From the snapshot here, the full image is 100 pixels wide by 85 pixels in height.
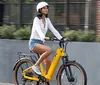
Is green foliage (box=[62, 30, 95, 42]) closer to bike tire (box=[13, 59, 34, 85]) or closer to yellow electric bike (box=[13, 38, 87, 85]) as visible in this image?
yellow electric bike (box=[13, 38, 87, 85])

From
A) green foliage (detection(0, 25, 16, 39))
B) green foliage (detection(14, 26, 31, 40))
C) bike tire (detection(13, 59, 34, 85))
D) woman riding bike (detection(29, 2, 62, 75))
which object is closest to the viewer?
woman riding bike (detection(29, 2, 62, 75))

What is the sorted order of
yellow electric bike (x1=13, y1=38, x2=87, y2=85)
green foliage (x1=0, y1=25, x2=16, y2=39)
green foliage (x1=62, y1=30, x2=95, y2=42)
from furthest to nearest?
green foliage (x1=0, y1=25, x2=16, y2=39) < green foliage (x1=62, y1=30, x2=95, y2=42) < yellow electric bike (x1=13, y1=38, x2=87, y2=85)

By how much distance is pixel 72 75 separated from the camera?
27.7 ft

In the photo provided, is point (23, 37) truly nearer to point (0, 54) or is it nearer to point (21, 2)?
point (0, 54)

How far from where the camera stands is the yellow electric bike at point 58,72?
27.2 feet

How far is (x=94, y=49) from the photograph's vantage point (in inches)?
362

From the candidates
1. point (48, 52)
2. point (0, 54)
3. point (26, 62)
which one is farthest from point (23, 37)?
point (48, 52)

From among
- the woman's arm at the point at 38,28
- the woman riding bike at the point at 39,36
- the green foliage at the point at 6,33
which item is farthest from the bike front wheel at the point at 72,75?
the green foliage at the point at 6,33

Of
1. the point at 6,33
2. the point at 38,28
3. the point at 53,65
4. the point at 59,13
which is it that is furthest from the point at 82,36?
the point at 59,13

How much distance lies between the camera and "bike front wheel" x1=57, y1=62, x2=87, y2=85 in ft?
27.0

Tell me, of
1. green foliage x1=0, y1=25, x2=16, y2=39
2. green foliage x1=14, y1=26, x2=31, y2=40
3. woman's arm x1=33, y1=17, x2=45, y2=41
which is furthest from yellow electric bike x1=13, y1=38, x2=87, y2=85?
green foliage x1=0, y1=25, x2=16, y2=39

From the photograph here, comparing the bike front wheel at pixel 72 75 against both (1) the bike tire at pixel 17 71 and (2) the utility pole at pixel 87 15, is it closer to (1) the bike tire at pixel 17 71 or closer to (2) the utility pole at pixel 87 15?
(1) the bike tire at pixel 17 71

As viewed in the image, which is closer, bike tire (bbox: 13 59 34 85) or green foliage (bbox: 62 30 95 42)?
bike tire (bbox: 13 59 34 85)

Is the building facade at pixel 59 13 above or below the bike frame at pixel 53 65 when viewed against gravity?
above
